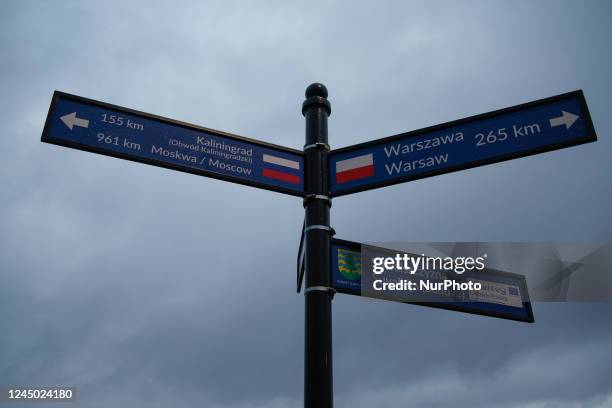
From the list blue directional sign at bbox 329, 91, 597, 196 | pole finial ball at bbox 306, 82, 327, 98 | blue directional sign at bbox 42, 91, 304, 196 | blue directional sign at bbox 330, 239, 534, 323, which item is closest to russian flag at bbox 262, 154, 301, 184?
blue directional sign at bbox 42, 91, 304, 196

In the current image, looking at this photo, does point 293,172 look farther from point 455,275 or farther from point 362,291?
point 455,275

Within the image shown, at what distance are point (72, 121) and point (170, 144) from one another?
0.79 meters

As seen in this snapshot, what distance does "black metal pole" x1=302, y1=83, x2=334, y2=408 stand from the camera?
3.54 meters

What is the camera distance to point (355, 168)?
4.45 meters

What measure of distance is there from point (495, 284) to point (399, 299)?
1226mm

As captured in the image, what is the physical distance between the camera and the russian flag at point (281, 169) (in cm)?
436

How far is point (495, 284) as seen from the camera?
4984 millimetres

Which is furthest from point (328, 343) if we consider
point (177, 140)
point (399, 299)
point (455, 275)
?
point (177, 140)

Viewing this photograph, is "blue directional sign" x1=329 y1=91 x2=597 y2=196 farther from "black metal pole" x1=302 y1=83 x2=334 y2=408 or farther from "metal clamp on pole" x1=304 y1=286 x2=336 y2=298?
"metal clamp on pole" x1=304 y1=286 x2=336 y2=298

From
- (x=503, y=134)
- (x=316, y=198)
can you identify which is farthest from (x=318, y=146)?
(x=503, y=134)

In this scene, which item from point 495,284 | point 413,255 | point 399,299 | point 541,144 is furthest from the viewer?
point 495,284

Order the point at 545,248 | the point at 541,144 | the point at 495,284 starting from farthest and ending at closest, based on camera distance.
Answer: the point at 545,248, the point at 495,284, the point at 541,144

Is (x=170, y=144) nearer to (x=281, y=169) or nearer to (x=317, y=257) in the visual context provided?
(x=281, y=169)

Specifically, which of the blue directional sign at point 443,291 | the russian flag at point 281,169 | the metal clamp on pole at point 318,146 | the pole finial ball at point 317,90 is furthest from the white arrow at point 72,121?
the blue directional sign at point 443,291
